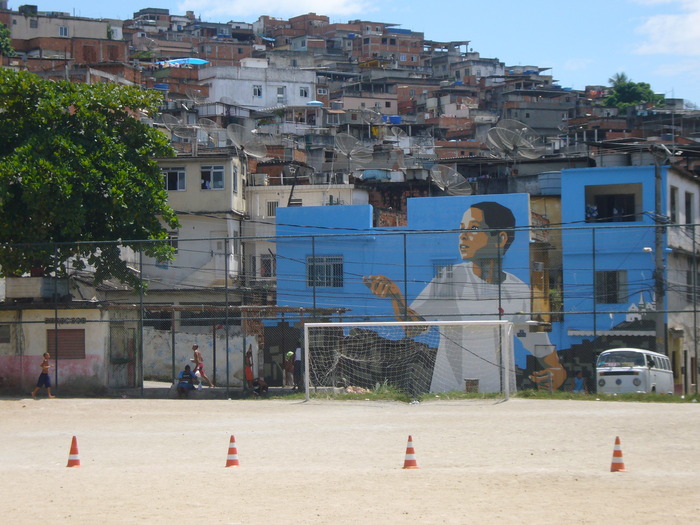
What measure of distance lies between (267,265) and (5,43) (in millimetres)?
64390

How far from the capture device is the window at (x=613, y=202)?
4147cm

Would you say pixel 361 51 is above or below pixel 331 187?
above

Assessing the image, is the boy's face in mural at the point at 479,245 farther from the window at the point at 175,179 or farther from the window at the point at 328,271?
the window at the point at 175,179

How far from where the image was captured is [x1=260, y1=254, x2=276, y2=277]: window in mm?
41419

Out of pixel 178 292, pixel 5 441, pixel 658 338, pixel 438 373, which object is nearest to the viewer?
pixel 5 441

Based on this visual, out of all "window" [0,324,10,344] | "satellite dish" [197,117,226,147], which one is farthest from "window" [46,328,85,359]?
"satellite dish" [197,117,226,147]

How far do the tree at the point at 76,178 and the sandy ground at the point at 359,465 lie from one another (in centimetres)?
631

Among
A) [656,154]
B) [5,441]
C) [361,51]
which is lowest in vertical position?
[5,441]

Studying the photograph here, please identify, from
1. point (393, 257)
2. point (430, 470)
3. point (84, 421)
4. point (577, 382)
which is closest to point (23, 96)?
point (84, 421)

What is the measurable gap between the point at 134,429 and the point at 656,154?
81.7 feet

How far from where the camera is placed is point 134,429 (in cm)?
2331

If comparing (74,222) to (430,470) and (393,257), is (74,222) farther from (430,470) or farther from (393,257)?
(430,470)

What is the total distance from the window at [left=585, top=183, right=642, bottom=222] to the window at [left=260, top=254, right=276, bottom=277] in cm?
1293

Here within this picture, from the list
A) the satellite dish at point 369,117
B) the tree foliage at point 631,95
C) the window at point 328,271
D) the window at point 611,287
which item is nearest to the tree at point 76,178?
the window at point 328,271
